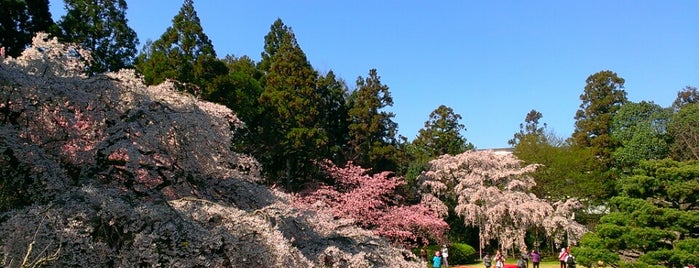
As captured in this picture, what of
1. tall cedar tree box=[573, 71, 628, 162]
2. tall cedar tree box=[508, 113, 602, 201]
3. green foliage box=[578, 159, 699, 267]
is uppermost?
tall cedar tree box=[573, 71, 628, 162]

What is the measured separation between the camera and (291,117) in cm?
1945

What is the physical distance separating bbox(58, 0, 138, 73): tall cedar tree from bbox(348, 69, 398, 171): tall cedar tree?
9499mm

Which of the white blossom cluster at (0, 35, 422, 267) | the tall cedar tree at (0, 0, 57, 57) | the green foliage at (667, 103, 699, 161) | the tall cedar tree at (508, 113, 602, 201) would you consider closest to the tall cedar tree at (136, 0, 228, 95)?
the tall cedar tree at (0, 0, 57, 57)

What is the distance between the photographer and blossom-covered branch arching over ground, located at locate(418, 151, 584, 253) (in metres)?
23.1

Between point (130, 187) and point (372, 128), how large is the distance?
1541 centimetres

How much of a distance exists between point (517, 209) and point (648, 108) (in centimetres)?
1029

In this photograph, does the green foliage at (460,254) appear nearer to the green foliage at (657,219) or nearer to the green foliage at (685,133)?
the green foliage at (657,219)

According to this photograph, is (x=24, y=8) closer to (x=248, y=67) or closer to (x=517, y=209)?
(x=248, y=67)

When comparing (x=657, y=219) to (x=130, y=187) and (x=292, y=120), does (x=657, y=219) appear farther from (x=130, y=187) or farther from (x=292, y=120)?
(x=130, y=187)

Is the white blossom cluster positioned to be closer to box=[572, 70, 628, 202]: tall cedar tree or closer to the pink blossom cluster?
the pink blossom cluster

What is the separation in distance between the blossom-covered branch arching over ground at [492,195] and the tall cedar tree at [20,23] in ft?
52.0

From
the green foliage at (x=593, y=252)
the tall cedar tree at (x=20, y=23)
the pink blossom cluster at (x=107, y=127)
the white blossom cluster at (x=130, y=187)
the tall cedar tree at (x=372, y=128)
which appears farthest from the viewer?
the tall cedar tree at (x=372, y=128)

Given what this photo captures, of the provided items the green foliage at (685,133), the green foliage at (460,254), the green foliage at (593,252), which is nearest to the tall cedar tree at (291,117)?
the green foliage at (460,254)

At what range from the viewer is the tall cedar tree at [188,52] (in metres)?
15.9
